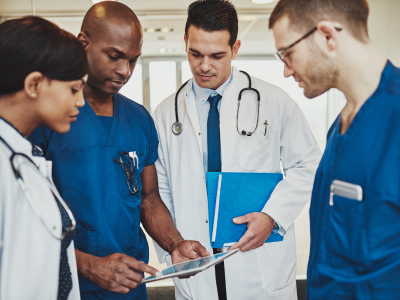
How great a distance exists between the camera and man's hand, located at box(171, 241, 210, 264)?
1.26 metres

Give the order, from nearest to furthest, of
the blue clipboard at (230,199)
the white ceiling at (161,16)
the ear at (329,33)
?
the ear at (329,33), the blue clipboard at (230,199), the white ceiling at (161,16)

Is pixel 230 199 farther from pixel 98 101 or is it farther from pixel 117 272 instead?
pixel 98 101

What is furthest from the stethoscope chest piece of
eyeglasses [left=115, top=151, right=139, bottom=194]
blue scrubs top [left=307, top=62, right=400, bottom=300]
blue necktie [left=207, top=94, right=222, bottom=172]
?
blue scrubs top [left=307, top=62, right=400, bottom=300]

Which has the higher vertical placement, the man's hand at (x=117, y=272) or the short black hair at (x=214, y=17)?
the short black hair at (x=214, y=17)

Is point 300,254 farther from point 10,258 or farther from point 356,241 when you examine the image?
point 10,258

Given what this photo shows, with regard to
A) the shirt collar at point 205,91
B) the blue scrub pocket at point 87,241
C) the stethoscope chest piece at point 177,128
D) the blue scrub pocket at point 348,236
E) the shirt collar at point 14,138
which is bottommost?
the blue scrub pocket at point 87,241

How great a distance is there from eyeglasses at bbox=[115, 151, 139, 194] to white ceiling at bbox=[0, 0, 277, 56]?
7.10ft

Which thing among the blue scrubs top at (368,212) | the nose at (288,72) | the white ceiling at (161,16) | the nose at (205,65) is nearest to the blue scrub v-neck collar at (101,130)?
the nose at (205,65)

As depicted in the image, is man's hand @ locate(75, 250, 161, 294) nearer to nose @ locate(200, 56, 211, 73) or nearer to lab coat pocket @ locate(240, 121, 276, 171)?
lab coat pocket @ locate(240, 121, 276, 171)

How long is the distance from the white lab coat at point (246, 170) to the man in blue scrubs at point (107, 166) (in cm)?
22

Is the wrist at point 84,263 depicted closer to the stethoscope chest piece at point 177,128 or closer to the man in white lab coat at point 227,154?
the man in white lab coat at point 227,154

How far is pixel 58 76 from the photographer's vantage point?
2.75 ft

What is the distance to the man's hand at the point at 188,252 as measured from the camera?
4.12 ft

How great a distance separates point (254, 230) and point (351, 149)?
2.15ft
